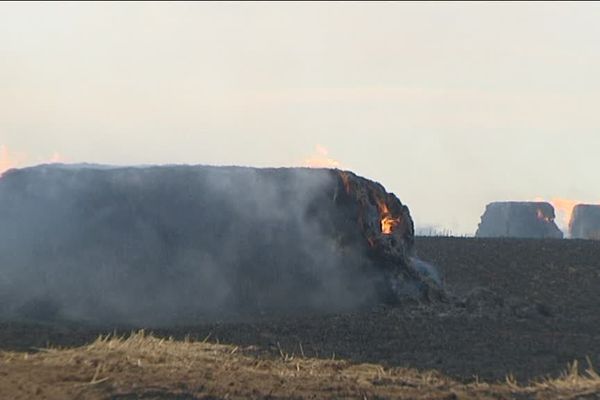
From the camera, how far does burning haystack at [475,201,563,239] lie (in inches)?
2571

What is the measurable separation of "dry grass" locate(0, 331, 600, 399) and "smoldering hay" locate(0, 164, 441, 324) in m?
7.91

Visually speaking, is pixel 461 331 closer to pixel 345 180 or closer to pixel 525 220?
pixel 345 180

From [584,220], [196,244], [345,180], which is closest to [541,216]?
[584,220]

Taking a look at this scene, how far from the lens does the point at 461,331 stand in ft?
78.8

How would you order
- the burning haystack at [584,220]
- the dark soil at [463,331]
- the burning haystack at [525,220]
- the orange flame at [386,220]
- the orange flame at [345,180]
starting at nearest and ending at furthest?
the dark soil at [463,331], the orange flame at [345,180], the orange flame at [386,220], the burning haystack at [525,220], the burning haystack at [584,220]

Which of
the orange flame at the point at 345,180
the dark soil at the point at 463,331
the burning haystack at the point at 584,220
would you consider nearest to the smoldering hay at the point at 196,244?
the orange flame at the point at 345,180

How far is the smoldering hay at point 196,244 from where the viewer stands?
27328 mm

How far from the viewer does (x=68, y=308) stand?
87.6 ft

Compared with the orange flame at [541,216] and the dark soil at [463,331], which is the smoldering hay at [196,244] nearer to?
the dark soil at [463,331]

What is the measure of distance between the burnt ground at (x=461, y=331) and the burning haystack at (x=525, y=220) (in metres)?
31.3

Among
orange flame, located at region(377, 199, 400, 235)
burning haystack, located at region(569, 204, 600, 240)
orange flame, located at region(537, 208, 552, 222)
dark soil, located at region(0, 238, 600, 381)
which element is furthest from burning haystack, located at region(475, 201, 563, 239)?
orange flame, located at region(377, 199, 400, 235)

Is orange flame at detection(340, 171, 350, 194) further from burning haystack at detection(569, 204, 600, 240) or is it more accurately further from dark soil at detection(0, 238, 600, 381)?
burning haystack at detection(569, 204, 600, 240)

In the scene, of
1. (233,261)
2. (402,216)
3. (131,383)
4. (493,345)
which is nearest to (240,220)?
(233,261)

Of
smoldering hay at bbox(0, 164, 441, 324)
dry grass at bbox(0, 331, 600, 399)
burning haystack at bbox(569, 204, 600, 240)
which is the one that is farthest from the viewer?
burning haystack at bbox(569, 204, 600, 240)
